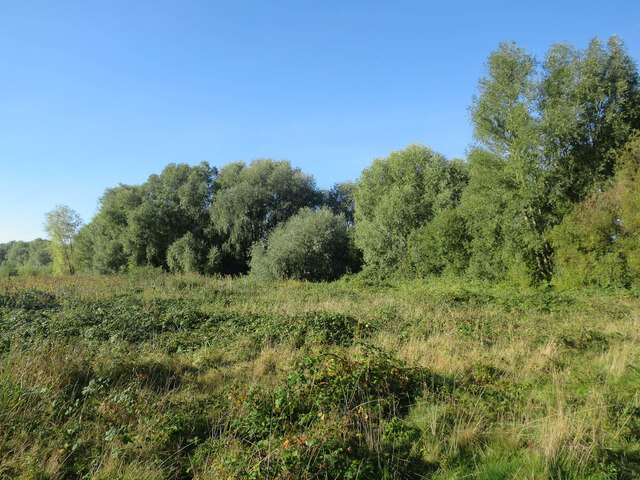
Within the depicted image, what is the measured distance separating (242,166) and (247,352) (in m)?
34.7

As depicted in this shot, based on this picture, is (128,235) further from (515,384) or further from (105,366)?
(515,384)

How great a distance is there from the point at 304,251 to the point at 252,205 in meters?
9.21

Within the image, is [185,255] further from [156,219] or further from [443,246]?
[443,246]

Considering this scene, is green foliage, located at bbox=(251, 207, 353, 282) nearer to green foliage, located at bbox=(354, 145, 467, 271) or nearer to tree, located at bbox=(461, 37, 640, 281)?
green foliage, located at bbox=(354, 145, 467, 271)

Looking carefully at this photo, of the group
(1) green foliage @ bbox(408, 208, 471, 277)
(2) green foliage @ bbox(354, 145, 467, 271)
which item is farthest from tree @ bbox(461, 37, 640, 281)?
(2) green foliage @ bbox(354, 145, 467, 271)

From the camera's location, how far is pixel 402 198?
26.8 m

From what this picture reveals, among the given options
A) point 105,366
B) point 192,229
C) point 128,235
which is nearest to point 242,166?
point 192,229

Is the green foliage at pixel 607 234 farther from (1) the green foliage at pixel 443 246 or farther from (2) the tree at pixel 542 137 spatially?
(1) the green foliage at pixel 443 246

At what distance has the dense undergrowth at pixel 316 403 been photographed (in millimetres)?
3416

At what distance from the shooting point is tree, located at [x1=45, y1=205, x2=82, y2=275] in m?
47.5

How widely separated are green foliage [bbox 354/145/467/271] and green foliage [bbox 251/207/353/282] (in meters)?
2.59

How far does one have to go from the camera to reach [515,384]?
214 inches

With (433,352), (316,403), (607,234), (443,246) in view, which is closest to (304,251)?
(443,246)

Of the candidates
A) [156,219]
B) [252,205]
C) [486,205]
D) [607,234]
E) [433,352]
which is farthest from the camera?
[156,219]
